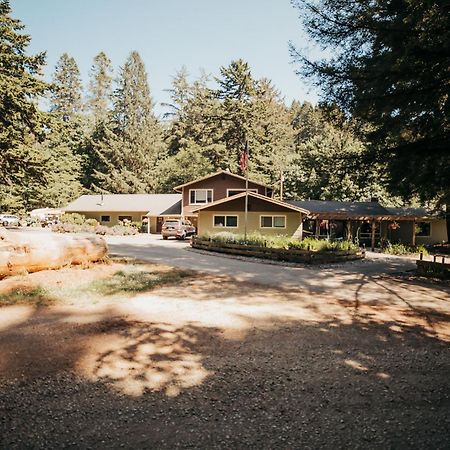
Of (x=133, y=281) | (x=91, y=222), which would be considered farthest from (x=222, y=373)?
(x=91, y=222)

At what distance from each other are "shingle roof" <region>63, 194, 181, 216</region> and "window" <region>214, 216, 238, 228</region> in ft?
40.2

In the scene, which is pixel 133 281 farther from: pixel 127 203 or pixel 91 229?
pixel 127 203

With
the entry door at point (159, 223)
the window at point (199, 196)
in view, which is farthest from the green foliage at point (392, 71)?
the entry door at point (159, 223)

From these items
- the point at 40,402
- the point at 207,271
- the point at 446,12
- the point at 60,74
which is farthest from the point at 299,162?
A: the point at 60,74

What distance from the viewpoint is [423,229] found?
110ft

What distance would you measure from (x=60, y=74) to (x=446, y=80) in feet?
257

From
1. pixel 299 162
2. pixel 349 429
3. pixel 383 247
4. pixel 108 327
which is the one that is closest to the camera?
pixel 349 429

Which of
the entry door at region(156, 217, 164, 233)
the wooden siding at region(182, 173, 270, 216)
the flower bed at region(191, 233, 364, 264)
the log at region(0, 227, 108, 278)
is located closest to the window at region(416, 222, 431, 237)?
the wooden siding at region(182, 173, 270, 216)

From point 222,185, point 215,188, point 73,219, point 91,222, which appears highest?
point 222,185

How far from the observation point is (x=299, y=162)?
46.9 m

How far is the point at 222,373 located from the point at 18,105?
22307 millimetres

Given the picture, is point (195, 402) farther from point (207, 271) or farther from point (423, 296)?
point (207, 271)

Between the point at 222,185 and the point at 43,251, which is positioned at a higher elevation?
the point at 222,185

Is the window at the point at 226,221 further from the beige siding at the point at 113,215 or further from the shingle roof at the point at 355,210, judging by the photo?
the beige siding at the point at 113,215
